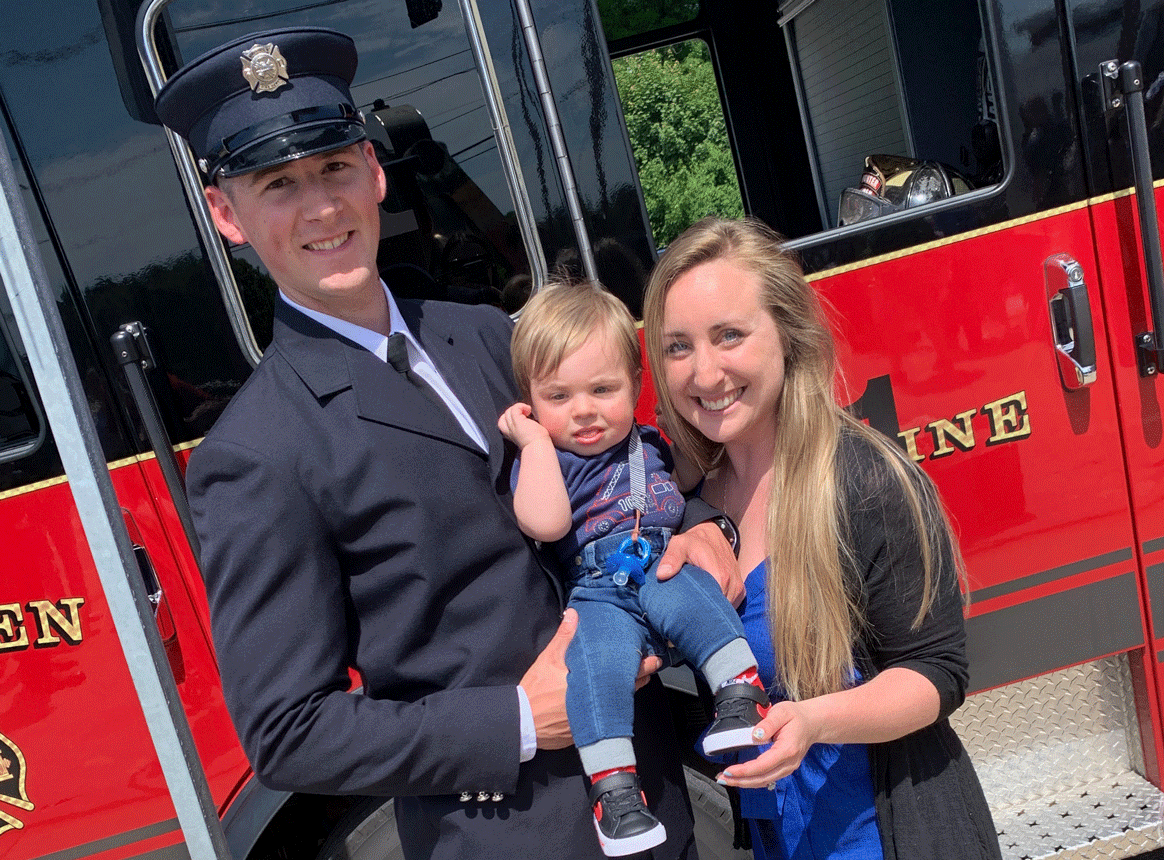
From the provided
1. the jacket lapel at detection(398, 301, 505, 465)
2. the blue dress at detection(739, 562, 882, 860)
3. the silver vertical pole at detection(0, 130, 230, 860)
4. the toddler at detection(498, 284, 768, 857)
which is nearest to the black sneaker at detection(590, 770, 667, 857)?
the toddler at detection(498, 284, 768, 857)

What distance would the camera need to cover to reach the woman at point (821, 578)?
1.44 metres

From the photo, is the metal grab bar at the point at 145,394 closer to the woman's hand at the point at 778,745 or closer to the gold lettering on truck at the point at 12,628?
the gold lettering on truck at the point at 12,628

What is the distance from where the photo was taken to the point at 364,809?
7.14 feet

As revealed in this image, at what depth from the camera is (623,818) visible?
1.42 m

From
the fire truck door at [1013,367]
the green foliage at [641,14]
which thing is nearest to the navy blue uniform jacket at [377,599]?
the fire truck door at [1013,367]

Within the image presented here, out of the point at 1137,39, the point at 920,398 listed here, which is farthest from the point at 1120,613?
the point at 1137,39

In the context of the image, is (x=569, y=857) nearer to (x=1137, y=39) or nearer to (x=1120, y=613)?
(x=1120, y=613)

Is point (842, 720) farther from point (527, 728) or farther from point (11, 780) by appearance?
point (11, 780)

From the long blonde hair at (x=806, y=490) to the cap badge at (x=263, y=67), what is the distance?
2.22 ft

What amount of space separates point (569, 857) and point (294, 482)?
733mm

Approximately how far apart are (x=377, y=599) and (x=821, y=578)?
0.67 m

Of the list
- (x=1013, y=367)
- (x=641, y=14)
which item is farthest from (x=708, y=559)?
(x=641, y=14)

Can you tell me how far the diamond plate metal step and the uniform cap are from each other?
6.68ft

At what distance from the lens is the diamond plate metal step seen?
2361 mm
